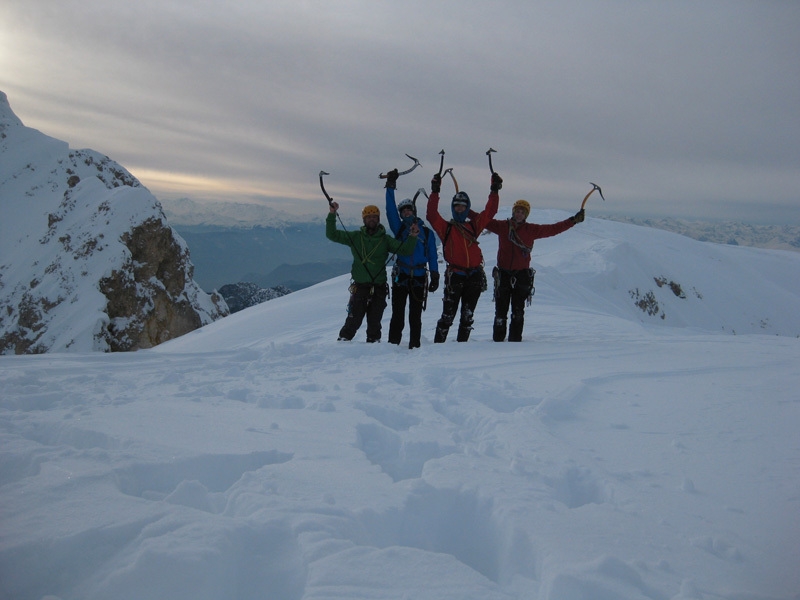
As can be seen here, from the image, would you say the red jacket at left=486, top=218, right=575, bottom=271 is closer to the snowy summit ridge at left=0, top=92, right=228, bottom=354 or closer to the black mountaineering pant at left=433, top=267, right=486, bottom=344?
the black mountaineering pant at left=433, top=267, right=486, bottom=344

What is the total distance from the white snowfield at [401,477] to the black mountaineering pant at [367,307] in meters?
1.30

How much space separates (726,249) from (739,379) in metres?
54.7

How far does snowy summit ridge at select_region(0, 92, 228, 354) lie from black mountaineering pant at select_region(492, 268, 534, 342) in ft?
76.2

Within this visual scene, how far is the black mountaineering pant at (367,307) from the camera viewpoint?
7.73m

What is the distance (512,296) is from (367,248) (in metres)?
2.53

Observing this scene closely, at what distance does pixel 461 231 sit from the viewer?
7.21m

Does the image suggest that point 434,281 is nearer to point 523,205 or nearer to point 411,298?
point 411,298

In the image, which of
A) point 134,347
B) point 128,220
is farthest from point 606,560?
point 128,220

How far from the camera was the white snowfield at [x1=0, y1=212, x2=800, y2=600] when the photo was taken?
211 cm

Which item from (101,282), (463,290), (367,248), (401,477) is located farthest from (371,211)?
(101,282)

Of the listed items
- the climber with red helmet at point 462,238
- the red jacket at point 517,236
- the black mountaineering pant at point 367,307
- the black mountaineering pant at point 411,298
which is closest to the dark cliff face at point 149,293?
the black mountaineering pant at point 367,307

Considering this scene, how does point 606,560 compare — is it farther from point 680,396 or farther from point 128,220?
point 128,220

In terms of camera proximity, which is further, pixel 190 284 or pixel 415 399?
pixel 190 284

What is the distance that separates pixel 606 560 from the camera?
2.18 meters
